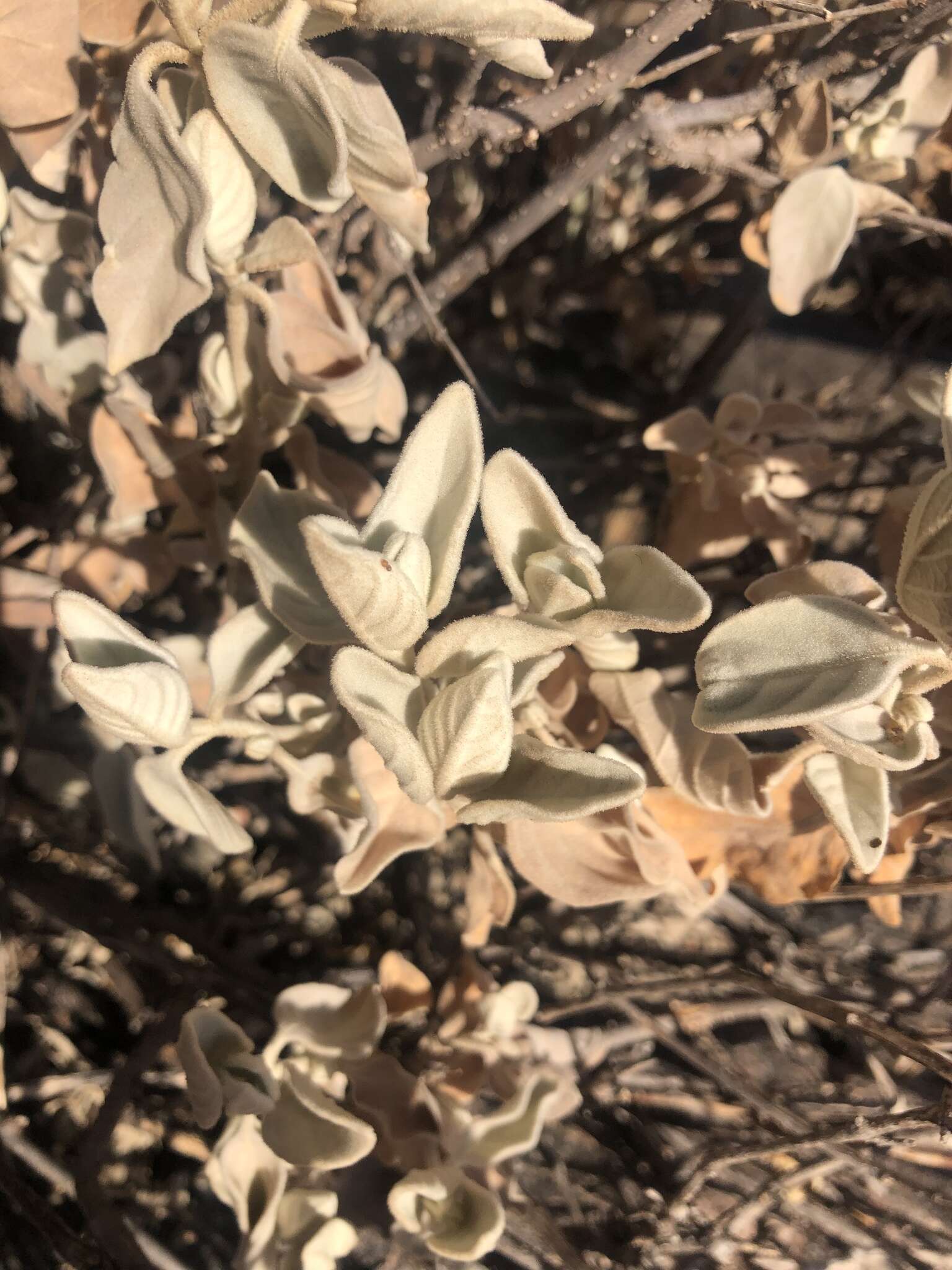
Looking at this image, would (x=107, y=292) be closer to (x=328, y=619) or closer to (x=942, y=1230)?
(x=328, y=619)

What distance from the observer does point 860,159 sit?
60 centimetres

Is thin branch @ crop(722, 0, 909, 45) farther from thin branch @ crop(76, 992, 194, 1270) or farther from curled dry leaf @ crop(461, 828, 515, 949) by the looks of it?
thin branch @ crop(76, 992, 194, 1270)

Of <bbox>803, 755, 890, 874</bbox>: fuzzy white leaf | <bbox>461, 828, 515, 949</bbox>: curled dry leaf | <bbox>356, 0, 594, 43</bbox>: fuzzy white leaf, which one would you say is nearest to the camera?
<bbox>356, 0, 594, 43</bbox>: fuzzy white leaf

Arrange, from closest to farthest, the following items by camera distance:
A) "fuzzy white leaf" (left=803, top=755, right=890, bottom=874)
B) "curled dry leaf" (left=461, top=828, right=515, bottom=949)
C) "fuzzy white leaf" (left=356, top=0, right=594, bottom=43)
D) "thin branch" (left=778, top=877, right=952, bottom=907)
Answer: "fuzzy white leaf" (left=356, top=0, right=594, bottom=43)
"fuzzy white leaf" (left=803, top=755, right=890, bottom=874)
"thin branch" (left=778, top=877, right=952, bottom=907)
"curled dry leaf" (left=461, top=828, right=515, bottom=949)

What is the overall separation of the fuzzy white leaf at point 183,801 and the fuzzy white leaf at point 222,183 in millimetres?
239

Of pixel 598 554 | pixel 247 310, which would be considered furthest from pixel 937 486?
pixel 247 310

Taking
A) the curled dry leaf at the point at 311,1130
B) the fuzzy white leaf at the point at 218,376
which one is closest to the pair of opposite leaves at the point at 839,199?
the fuzzy white leaf at the point at 218,376

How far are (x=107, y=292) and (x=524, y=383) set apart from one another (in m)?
0.68

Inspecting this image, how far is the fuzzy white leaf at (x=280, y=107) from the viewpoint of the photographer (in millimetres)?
347

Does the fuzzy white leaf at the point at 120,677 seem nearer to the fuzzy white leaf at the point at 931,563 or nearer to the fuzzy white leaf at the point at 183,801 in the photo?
the fuzzy white leaf at the point at 183,801

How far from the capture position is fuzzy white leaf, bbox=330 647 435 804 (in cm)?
37

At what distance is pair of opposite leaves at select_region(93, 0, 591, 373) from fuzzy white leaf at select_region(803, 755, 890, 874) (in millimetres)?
324

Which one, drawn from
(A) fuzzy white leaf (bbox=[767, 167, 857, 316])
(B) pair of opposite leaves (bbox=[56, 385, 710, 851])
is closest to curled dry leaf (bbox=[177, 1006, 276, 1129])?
(B) pair of opposite leaves (bbox=[56, 385, 710, 851])

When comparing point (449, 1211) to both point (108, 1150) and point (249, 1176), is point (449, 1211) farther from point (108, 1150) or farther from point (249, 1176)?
point (108, 1150)
